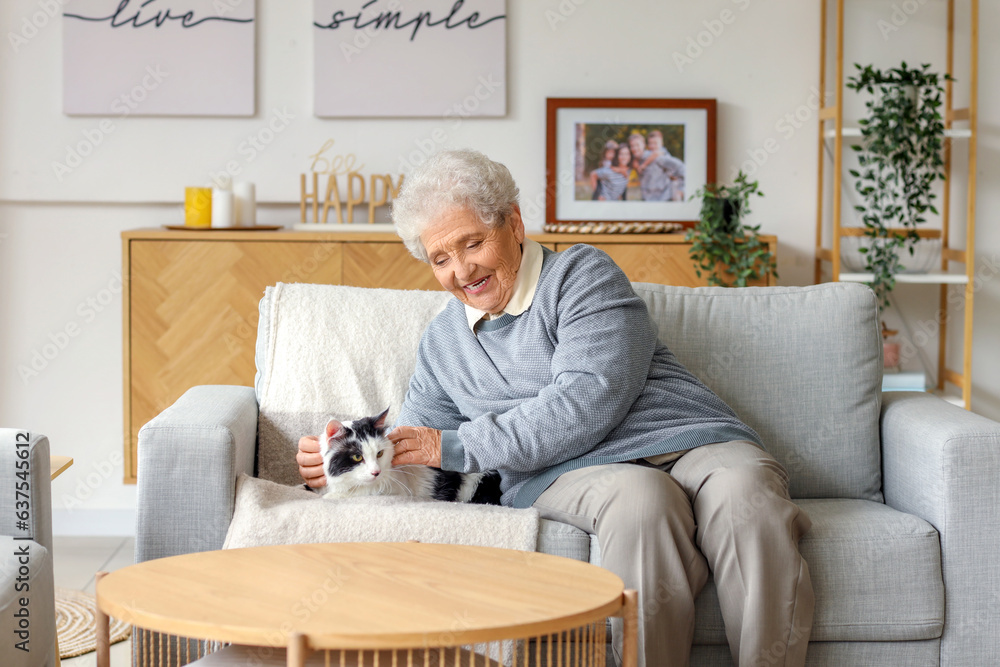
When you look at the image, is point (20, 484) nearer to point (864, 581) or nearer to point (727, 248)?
point (864, 581)

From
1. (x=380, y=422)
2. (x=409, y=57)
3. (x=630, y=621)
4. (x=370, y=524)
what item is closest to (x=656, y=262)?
(x=409, y=57)

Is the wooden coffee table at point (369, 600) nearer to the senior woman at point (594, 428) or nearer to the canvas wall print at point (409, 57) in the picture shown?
the senior woman at point (594, 428)

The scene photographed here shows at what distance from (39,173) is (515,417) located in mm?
2308

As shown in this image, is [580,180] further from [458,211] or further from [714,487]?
[714,487]

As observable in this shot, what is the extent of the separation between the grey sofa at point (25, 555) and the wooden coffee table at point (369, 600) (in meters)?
0.21

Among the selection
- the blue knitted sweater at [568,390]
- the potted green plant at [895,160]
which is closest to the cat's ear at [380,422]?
the blue knitted sweater at [568,390]

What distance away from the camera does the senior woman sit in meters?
1.51

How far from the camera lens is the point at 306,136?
10.7ft

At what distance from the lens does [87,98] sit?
3.18 meters

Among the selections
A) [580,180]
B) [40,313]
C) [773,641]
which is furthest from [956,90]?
[40,313]

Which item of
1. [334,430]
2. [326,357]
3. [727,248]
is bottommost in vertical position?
[334,430]

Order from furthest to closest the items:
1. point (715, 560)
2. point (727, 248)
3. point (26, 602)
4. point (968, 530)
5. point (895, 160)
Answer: point (895, 160), point (727, 248), point (968, 530), point (715, 560), point (26, 602)

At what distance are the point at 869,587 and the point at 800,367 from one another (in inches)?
21.7

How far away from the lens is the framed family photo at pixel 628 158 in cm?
322
